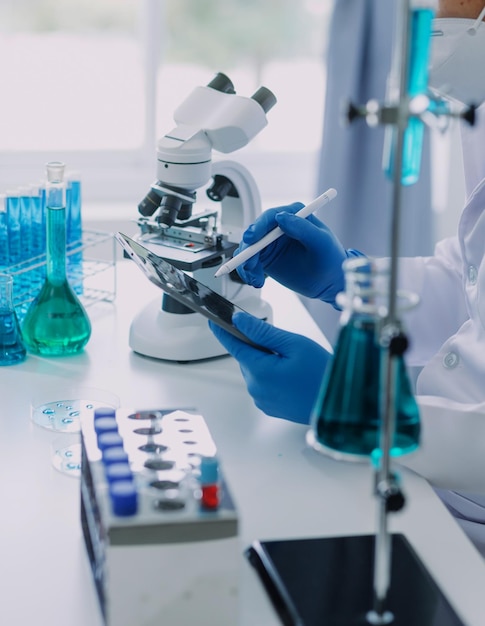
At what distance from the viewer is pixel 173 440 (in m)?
0.96

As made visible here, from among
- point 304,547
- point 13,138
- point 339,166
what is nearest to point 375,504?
point 304,547

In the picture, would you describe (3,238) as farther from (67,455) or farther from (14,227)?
(67,455)

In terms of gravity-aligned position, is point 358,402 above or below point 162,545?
above

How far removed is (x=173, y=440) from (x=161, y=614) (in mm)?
196

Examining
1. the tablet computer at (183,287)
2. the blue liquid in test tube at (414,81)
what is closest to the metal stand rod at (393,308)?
the blue liquid in test tube at (414,81)

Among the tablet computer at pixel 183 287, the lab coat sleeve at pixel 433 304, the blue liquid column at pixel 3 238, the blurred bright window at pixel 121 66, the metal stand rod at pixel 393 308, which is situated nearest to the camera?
the metal stand rod at pixel 393 308

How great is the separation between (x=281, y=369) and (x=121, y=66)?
210 cm

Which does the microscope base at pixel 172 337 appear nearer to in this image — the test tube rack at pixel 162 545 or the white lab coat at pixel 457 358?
the white lab coat at pixel 457 358

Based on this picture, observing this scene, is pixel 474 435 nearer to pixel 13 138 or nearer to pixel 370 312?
pixel 370 312

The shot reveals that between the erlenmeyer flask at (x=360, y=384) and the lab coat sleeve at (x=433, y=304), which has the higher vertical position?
the erlenmeyer flask at (x=360, y=384)

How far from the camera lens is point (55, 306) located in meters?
1.54

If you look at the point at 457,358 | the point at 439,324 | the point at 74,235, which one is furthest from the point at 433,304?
the point at 74,235

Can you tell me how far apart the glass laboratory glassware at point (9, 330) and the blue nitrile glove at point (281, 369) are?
416 millimetres

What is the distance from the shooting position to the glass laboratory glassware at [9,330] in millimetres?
1482
